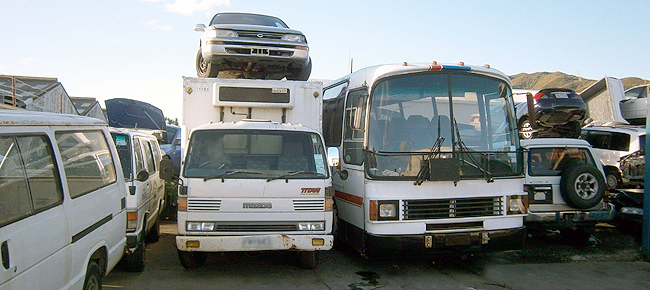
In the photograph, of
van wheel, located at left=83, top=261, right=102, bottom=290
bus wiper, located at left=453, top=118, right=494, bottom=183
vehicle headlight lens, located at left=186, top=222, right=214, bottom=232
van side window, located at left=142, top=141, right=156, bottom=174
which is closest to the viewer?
van wheel, located at left=83, top=261, right=102, bottom=290

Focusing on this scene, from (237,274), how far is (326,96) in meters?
4.45

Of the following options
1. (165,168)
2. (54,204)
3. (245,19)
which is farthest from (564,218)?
(54,204)

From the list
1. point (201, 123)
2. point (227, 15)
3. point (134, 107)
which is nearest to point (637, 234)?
point (201, 123)

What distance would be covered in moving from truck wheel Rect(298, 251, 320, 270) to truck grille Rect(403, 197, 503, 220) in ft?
4.42

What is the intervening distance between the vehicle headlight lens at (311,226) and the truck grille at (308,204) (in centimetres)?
18

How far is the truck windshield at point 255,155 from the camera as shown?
6535 millimetres

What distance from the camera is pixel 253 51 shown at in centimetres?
904

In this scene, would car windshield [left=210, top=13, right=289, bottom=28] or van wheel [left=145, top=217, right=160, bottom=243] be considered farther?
car windshield [left=210, top=13, right=289, bottom=28]

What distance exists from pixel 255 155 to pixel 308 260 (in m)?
1.60

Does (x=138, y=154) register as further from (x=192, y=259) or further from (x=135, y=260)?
(x=192, y=259)

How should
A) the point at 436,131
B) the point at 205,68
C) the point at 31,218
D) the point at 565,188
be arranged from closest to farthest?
the point at 31,218 < the point at 436,131 < the point at 565,188 < the point at 205,68

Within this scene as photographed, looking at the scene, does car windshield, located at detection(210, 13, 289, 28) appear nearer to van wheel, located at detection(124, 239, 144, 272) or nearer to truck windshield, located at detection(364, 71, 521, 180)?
truck windshield, located at detection(364, 71, 521, 180)

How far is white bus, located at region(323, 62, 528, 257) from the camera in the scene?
21.7 feet

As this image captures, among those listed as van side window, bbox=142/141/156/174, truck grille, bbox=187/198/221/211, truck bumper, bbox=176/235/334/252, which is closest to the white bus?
truck bumper, bbox=176/235/334/252
